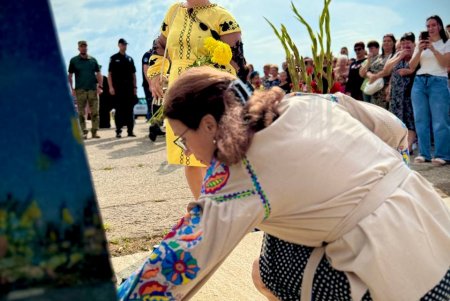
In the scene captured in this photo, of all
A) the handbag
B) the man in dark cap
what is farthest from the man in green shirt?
the handbag

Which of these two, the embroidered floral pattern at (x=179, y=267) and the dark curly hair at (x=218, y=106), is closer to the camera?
the embroidered floral pattern at (x=179, y=267)

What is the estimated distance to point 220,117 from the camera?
1468mm

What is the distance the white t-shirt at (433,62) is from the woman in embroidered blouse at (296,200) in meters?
4.71

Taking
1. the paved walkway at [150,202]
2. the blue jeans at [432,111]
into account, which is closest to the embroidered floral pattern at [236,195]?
the paved walkway at [150,202]

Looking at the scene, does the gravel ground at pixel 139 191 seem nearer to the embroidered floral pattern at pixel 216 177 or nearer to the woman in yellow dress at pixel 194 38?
the woman in yellow dress at pixel 194 38

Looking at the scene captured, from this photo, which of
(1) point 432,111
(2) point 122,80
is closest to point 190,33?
(1) point 432,111

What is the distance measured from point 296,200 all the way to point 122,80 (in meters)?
8.52

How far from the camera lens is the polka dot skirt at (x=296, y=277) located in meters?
1.54

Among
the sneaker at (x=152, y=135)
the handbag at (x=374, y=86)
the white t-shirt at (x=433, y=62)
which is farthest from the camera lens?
the sneaker at (x=152, y=135)

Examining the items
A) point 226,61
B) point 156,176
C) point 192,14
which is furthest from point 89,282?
point 156,176

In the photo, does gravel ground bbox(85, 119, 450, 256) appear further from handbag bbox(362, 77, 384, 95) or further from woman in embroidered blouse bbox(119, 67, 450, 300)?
woman in embroidered blouse bbox(119, 67, 450, 300)

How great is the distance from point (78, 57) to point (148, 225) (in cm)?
661

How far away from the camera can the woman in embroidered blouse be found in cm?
134

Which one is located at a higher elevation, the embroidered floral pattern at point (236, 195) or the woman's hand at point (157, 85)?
the woman's hand at point (157, 85)
